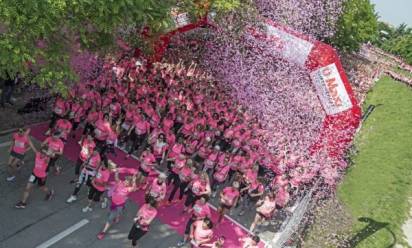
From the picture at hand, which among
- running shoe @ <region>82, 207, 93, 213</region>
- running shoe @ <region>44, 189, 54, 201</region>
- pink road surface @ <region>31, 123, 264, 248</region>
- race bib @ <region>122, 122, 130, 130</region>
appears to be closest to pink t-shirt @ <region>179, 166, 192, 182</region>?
pink road surface @ <region>31, 123, 264, 248</region>

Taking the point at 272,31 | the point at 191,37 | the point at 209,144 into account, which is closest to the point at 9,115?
the point at 209,144

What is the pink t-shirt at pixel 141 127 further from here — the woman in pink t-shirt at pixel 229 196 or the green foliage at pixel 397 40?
the green foliage at pixel 397 40

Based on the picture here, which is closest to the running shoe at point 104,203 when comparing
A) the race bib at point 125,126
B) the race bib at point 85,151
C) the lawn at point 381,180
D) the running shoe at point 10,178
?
the race bib at point 85,151

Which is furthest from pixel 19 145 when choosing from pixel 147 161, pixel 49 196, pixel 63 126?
pixel 147 161

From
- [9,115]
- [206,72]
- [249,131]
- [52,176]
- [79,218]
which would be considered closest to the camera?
[79,218]

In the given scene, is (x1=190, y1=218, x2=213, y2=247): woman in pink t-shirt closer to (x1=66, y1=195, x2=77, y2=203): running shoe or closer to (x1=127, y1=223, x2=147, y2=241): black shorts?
(x1=127, y1=223, x2=147, y2=241): black shorts

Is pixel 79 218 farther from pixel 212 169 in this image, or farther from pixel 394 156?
pixel 394 156
